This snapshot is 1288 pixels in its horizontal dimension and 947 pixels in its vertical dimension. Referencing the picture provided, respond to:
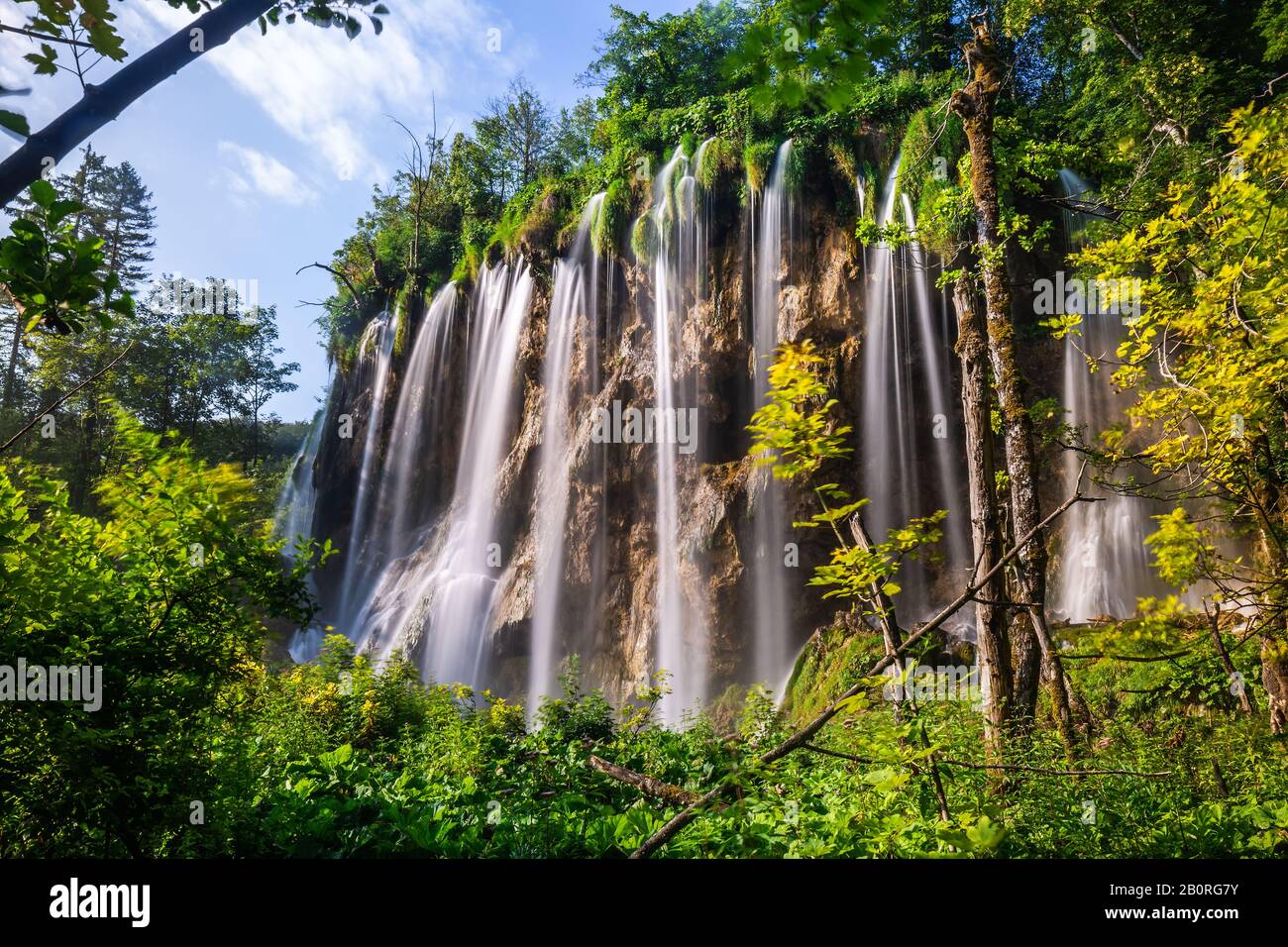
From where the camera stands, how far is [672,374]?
15.0 metres

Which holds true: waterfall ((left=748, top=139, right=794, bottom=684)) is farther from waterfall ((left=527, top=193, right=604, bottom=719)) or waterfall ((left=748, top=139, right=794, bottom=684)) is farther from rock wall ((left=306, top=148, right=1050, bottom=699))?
waterfall ((left=527, top=193, right=604, bottom=719))

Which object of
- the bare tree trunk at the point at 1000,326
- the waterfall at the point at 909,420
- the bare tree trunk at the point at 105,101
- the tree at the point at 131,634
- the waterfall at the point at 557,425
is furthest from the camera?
the waterfall at the point at 557,425

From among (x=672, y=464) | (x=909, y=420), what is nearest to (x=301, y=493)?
(x=672, y=464)

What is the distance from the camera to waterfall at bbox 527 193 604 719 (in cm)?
1509

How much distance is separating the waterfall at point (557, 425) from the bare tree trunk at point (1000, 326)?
12.0 m

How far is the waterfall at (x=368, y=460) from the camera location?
2002 centimetres

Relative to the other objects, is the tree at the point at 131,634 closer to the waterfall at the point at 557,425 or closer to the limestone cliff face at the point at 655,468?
the limestone cliff face at the point at 655,468

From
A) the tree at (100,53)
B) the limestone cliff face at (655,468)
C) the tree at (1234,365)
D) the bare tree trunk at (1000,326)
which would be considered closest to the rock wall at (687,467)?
the limestone cliff face at (655,468)

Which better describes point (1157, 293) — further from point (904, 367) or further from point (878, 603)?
point (904, 367)

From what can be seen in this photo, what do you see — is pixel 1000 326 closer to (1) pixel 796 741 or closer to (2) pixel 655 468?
(1) pixel 796 741

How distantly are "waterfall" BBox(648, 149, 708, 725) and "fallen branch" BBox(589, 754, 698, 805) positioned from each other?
8.51 meters

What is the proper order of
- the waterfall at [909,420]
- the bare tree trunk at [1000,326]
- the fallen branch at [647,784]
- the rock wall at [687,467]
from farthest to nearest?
the rock wall at [687,467] < the waterfall at [909,420] < the fallen branch at [647,784] < the bare tree trunk at [1000,326]
